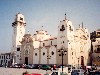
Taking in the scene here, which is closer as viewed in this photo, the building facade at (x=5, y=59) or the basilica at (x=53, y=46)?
the basilica at (x=53, y=46)

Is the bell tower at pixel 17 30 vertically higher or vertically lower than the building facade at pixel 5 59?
higher

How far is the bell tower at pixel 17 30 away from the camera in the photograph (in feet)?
188

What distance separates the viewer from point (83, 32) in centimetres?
4709

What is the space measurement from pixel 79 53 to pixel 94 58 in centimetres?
434

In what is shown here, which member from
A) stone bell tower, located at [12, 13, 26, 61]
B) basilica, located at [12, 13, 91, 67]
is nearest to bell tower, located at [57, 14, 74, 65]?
basilica, located at [12, 13, 91, 67]

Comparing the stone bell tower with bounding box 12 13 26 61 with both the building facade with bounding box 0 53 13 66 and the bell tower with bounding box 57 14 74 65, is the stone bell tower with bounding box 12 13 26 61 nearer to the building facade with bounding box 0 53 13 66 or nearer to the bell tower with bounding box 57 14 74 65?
the building facade with bounding box 0 53 13 66

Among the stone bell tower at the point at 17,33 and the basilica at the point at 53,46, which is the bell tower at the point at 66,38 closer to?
the basilica at the point at 53,46

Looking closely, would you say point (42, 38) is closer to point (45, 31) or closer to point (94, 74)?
point (45, 31)

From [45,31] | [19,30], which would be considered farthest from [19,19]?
[45,31]

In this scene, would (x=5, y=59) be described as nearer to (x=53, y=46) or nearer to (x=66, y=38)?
(x=53, y=46)

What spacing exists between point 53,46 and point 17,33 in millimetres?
15396

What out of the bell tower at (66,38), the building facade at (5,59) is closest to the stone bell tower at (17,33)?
the building facade at (5,59)

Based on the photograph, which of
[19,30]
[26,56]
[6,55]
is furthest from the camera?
[6,55]

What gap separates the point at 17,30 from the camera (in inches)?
2264
